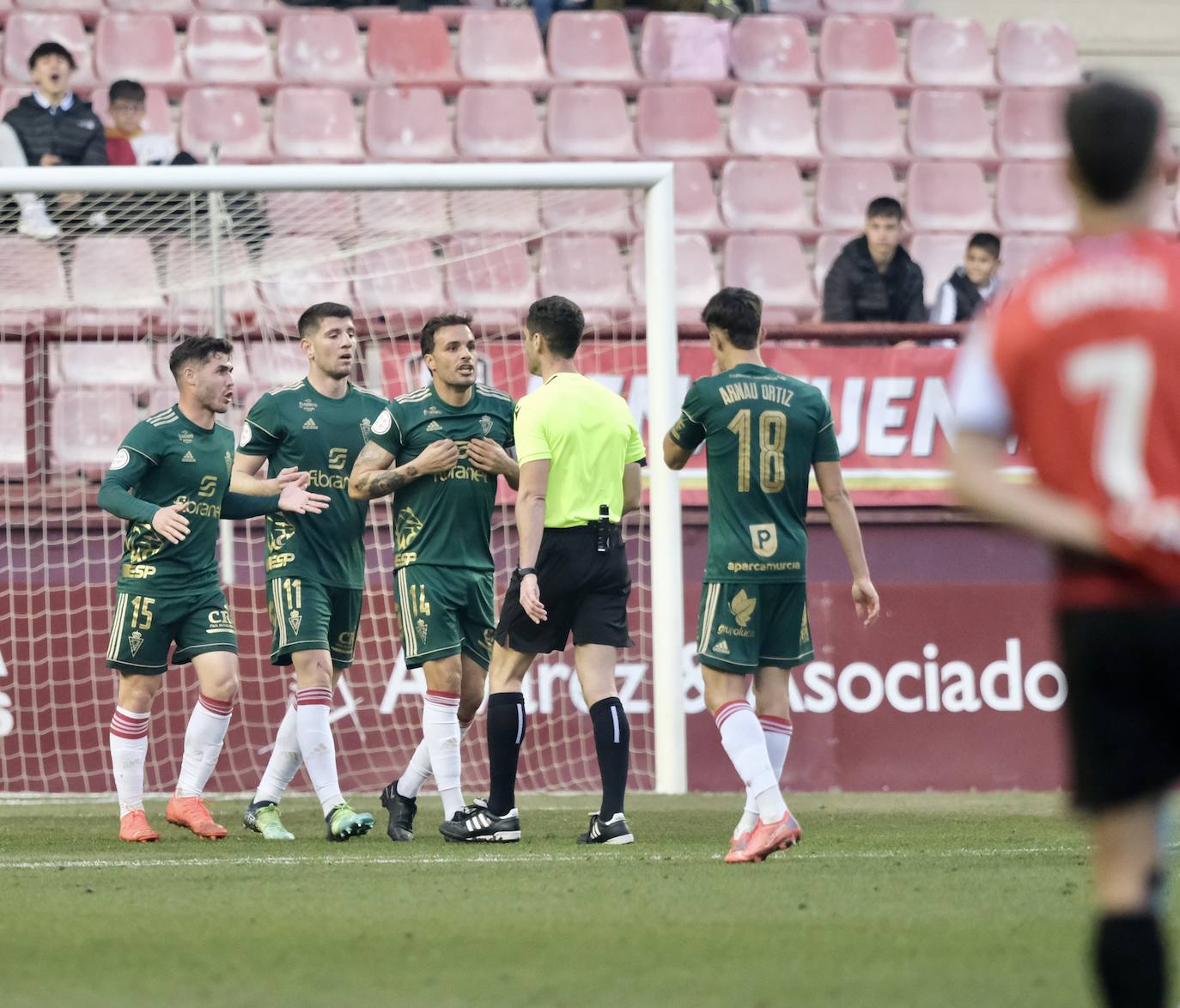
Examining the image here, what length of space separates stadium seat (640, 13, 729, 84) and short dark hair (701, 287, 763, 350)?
8052 millimetres

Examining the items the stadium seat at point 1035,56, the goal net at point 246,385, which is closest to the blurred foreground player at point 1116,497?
the goal net at point 246,385

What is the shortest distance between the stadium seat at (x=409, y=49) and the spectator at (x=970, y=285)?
170 inches

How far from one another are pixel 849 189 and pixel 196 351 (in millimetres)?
7273

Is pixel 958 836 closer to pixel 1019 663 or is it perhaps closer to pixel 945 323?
pixel 1019 663

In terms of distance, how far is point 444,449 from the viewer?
774cm

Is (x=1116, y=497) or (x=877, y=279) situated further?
(x=877, y=279)

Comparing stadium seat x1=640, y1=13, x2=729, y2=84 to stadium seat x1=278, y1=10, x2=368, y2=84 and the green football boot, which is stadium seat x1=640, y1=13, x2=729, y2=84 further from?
the green football boot

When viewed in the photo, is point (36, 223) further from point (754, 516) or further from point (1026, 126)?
point (1026, 126)

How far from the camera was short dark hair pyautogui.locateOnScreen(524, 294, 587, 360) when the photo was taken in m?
7.47

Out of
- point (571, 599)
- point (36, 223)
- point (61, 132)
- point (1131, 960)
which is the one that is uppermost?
point (61, 132)

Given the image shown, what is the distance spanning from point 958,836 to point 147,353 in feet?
19.2

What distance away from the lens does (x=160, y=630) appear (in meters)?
7.95

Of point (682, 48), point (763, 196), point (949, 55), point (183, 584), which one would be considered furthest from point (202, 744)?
point (949, 55)

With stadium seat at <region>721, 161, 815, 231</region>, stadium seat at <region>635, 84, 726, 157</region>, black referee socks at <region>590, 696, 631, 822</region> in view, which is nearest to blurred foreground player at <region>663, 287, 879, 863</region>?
black referee socks at <region>590, 696, 631, 822</region>
